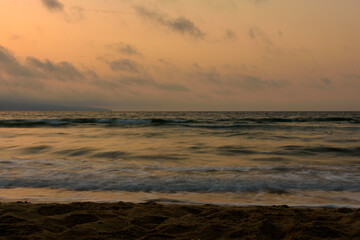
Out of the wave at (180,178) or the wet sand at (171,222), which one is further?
the wave at (180,178)

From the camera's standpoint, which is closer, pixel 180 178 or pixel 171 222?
pixel 171 222

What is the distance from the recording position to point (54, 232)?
2.85 metres

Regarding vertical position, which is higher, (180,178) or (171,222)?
(171,222)

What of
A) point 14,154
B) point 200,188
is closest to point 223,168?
point 200,188

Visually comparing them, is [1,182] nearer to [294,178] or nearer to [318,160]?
[294,178]

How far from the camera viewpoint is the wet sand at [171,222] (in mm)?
2832

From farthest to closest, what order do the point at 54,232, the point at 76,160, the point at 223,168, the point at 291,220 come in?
the point at 76,160 < the point at 223,168 < the point at 291,220 < the point at 54,232

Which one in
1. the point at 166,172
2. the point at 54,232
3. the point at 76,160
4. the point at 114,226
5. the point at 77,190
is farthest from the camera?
the point at 76,160

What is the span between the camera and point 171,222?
3.18m

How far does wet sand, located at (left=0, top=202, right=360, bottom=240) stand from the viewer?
2832mm

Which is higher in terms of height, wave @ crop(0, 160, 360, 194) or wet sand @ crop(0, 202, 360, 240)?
wet sand @ crop(0, 202, 360, 240)

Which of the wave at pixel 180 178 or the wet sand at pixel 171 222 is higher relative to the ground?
the wet sand at pixel 171 222

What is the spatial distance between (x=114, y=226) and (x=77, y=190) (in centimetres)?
218

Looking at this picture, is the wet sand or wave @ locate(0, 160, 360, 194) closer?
the wet sand
